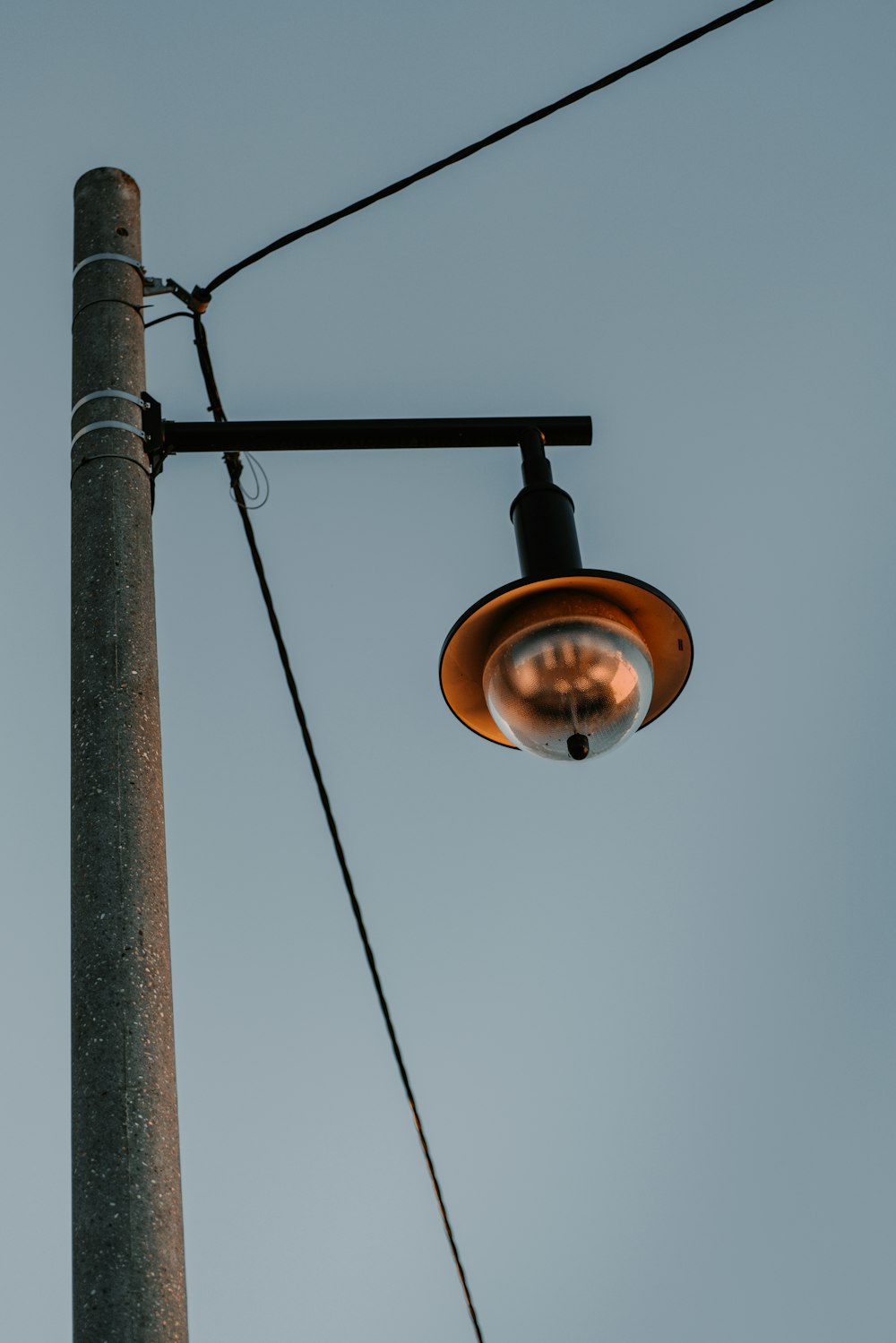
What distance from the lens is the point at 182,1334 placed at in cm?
201

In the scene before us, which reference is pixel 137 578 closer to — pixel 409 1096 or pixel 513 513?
pixel 513 513

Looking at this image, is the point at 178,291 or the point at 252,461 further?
the point at 252,461

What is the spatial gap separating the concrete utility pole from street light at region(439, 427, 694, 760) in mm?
766

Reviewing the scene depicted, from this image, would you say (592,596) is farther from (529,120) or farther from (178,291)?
(529,120)

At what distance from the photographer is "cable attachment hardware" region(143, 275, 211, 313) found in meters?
3.43

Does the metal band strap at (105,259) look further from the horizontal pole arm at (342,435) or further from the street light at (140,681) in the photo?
the horizontal pole arm at (342,435)

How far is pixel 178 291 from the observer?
11.9 feet

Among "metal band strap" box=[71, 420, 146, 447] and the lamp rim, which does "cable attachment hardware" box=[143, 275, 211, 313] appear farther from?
the lamp rim

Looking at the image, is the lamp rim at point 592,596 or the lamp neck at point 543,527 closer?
the lamp rim at point 592,596

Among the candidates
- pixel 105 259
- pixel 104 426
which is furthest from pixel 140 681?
pixel 105 259

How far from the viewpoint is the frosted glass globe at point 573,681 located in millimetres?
2873

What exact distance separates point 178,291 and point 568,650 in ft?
5.16

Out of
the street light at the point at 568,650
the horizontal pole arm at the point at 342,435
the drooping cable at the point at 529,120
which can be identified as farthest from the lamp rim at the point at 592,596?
the drooping cable at the point at 529,120

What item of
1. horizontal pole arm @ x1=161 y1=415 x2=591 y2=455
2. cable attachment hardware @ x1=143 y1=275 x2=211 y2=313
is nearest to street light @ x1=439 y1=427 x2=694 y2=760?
horizontal pole arm @ x1=161 y1=415 x2=591 y2=455
